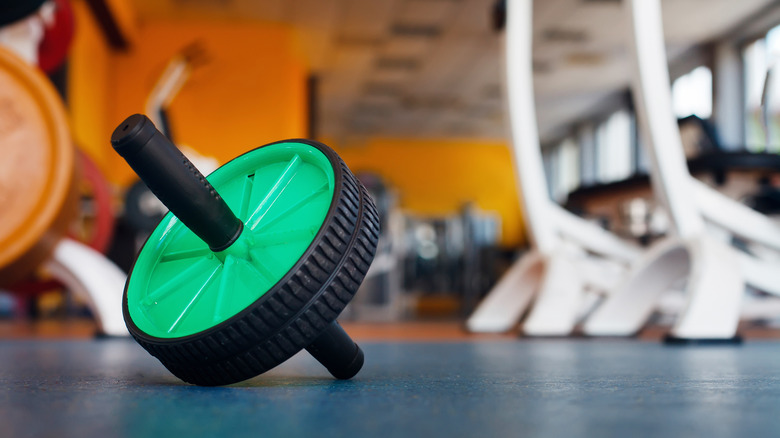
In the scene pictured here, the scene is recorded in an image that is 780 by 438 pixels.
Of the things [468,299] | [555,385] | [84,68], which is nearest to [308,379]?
[555,385]

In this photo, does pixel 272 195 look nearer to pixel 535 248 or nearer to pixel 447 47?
pixel 535 248

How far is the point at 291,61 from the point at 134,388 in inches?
248

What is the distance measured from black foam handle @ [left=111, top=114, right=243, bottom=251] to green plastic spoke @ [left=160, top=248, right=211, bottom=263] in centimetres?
7

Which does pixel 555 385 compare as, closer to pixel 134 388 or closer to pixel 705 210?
pixel 134 388

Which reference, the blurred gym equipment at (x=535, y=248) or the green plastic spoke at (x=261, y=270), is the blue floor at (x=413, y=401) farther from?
the blurred gym equipment at (x=535, y=248)

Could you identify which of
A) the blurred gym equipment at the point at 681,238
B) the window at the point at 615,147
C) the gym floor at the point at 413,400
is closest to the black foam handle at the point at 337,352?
the gym floor at the point at 413,400

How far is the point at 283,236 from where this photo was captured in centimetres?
70

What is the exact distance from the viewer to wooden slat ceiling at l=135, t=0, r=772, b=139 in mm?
6078

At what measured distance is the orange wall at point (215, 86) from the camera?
6.10 metres

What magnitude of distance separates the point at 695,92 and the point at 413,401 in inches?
296

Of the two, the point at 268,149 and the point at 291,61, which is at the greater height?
the point at 291,61

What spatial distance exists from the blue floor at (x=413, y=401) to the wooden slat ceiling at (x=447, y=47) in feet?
17.9

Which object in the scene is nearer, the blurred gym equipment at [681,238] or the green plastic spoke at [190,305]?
the green plastic spoke at [190,305]

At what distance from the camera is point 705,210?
177 centimetres
